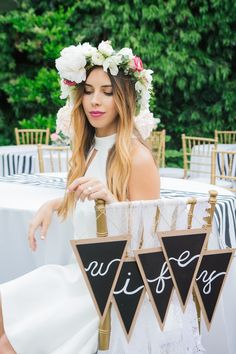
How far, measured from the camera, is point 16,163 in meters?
5.81

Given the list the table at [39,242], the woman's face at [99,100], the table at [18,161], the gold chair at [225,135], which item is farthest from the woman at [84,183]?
the gold chair at [225,135]

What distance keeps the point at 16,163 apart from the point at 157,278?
4.38m

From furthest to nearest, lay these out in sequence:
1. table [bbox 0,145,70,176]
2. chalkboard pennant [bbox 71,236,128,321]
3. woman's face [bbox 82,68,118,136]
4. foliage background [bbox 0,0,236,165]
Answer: foliage background [bbox 0,0,236,165] → table [bbox 0,145,70,176] → woman's face [bbox 82,68,118,136] → chalkboard pennant [bbox 71,236,128,321]

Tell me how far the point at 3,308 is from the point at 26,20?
322 inches

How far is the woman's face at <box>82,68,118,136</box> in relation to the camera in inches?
78.3

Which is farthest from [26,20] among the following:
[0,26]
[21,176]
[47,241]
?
[47,241]

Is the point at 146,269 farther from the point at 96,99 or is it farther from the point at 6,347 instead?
the point at 96,99

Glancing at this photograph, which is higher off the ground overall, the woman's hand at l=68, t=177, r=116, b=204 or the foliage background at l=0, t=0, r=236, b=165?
the foliage background at l=0, t=0, r=236, b=165

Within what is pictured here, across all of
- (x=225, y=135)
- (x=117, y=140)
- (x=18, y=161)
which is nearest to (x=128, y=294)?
(x=117, y=140)

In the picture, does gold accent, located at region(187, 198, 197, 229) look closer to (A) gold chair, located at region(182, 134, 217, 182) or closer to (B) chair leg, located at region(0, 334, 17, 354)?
(B) chair leg, located at region(0, 334, 17, 354)

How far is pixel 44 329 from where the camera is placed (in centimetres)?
168

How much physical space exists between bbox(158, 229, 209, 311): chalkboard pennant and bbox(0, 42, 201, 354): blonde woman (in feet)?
0.58

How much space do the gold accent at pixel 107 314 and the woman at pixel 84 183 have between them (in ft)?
0.11

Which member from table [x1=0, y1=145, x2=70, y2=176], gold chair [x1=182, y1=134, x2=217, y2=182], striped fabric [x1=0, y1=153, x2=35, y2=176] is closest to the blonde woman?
table [x1=0, y1=145, x2=70, y2=176]
